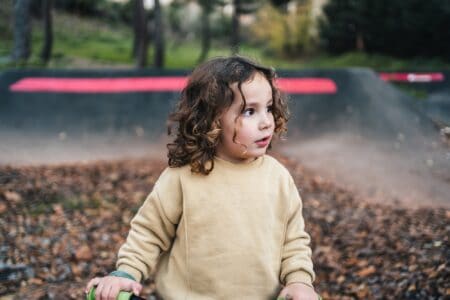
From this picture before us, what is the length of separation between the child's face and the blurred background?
24 centimetres

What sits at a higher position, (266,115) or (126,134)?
(266,115)

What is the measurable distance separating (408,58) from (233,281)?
13.2m

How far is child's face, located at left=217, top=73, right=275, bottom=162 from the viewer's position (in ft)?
5.90

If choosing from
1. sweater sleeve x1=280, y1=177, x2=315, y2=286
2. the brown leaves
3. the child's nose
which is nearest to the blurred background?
the brown leaves

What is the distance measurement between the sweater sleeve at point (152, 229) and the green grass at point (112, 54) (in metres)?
8.32

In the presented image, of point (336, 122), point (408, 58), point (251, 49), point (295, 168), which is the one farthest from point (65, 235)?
point (251, 49)

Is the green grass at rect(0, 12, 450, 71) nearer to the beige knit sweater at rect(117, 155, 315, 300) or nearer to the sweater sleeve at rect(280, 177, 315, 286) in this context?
the beige knit sweater at rect(117, 155, 315, 300)

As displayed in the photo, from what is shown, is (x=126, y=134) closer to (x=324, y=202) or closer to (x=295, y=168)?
(x=295, y=168)

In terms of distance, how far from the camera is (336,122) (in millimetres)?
8047

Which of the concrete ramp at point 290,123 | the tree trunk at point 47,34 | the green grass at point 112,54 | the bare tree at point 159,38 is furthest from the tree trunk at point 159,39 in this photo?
the concrete ramp at point 290,123

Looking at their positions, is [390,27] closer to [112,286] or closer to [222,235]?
[222,235]

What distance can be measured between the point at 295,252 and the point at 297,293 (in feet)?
0.53

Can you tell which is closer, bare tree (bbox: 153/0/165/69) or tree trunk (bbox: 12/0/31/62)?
tree trunk (bbox: 12/0/31/62)

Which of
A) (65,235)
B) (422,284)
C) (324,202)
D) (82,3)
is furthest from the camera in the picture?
(82,3)
